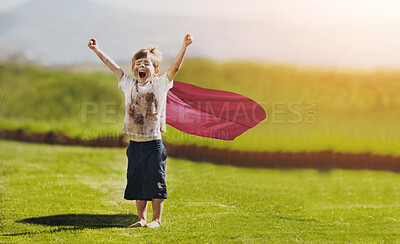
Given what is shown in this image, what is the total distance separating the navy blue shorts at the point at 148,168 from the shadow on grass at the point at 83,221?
52 centimetres

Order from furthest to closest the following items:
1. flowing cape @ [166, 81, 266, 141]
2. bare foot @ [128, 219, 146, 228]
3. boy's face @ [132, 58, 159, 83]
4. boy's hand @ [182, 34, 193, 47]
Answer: flowing cape @ [166, 81, 266, 141] < bare foot @ [128, 219, 146, 228] < boy's face @ [132, 58, 159, 83] < boy's hand @ [182, 34, 193, 47]

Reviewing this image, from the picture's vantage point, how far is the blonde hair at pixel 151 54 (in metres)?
4.66

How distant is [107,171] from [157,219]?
423cm

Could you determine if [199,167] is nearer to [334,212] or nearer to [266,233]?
[334,212]

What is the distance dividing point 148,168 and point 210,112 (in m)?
1.56

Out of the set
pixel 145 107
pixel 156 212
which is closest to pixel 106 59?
pixel 145 107

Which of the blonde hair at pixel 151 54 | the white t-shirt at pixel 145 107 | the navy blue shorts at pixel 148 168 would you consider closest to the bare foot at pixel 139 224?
the navy blue shorts at pixel 148 168

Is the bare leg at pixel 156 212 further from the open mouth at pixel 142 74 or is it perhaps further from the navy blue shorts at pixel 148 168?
the open mouth at pixel 142 74

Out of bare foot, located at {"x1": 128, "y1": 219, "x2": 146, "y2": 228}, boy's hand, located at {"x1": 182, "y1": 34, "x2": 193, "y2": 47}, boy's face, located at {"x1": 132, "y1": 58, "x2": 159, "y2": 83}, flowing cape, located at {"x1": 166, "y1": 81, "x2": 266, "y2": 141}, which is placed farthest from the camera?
flowing cape, located at {"x1": 166, "y1": 81, "x2": 266, "y2": 141}

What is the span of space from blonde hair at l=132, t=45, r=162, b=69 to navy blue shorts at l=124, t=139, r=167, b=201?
0.84 metres

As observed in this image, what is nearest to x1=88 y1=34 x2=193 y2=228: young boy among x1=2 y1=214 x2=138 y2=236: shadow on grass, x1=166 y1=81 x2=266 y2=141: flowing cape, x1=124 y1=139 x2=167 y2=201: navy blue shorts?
x1=124 y1=139 x2=167 y2=201: navy blue shorts

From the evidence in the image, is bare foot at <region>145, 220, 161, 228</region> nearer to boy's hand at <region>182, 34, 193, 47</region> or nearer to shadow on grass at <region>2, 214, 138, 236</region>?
shadow on grass at <region>2, 214, 138, 236</region>

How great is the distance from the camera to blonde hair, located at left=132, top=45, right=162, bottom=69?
4.66 metres

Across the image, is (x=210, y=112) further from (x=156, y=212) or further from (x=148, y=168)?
(x=156, y=212)
